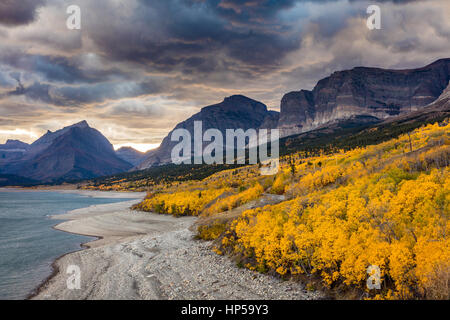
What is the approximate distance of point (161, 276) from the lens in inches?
1047

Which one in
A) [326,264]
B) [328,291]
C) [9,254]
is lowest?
[9,254]

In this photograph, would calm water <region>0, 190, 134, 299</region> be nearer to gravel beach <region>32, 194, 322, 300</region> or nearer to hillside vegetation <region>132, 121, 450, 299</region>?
gravel beach <region>32, 194, 322, 300</region>

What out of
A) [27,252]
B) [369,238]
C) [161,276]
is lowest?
[27,252]

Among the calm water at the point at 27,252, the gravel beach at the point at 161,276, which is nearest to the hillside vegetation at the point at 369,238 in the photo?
the gravel beach at the point at 161,276

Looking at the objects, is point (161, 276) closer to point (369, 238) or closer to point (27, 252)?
point (369, 238)

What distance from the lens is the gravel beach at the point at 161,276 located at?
69.9 ft

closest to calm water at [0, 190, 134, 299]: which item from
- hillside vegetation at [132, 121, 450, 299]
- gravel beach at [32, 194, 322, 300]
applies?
gravel beach at [32, 194, 322, 300]

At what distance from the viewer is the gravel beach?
21297 millimetres

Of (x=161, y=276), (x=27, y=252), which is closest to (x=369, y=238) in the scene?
(x=161, y=276)

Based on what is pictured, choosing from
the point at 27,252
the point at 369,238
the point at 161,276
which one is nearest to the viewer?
the point at 369,238

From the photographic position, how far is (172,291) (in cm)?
2252

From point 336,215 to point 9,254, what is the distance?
4596cm
